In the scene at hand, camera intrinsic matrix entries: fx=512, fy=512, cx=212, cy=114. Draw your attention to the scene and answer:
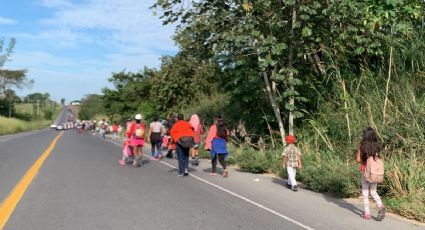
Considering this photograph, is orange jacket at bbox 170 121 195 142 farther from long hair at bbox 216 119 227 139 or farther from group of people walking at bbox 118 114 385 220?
long hair at bbox 216 119 227 139

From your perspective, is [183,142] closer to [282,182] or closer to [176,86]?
[282,182]

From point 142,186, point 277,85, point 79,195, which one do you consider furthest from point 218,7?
point 79,195

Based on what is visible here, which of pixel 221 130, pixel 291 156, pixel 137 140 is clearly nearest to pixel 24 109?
pixel 137 140

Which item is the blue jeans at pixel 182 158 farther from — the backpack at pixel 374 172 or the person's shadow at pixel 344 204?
the backpack at pixel 374 172

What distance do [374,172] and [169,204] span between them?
3.63 m

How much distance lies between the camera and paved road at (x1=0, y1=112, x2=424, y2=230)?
7.79 m

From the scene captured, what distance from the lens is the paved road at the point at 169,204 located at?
307 inches

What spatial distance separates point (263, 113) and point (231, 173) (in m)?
4.60

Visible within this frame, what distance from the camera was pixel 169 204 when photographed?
30.7ft

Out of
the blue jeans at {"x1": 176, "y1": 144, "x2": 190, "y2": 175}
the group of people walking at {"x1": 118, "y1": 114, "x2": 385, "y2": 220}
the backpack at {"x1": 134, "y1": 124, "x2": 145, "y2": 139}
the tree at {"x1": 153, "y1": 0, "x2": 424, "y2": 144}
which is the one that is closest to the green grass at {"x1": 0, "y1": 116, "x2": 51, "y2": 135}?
the group of people walking at {"x1": 118, "y1": 114, "x2": 385, "y2": 220}

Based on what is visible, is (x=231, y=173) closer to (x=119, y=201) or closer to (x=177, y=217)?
(x=119, y=201)

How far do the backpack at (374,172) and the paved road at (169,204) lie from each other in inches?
26.5

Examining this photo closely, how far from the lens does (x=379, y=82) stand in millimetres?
14609

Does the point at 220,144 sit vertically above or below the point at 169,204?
above
